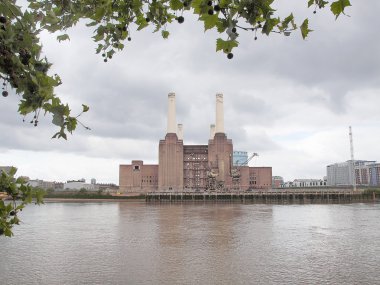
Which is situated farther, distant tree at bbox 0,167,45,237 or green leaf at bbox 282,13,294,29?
distant tree at bbox 0,167,45,237

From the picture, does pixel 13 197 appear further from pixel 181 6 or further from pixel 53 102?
pixel 181 6

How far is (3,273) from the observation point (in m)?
17.2

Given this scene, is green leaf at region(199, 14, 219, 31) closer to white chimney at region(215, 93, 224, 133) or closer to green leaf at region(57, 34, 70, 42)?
green leaf at region(57, 34, 70, 42)

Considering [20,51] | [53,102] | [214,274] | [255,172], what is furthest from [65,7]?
[255,172]

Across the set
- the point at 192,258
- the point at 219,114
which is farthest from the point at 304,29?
the point at 219,114

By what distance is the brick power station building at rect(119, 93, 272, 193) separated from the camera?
145m

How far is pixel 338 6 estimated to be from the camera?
3.55 meters

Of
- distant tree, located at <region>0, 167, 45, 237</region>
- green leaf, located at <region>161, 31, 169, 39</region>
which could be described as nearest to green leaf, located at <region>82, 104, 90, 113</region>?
distant tree, located at <region>0, 167, 45, 237</region>

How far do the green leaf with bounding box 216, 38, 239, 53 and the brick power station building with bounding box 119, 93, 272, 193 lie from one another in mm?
133193

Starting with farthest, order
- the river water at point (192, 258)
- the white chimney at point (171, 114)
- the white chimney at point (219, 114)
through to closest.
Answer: the white chimney at point (219, 114) < the white chimney at point (171, 114) < the river water at point (192, 258)

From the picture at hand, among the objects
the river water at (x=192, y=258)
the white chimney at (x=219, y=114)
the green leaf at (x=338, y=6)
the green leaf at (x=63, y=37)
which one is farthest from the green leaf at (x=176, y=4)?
the white chimney at (x=219, y=114)

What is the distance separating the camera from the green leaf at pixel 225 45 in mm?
3793

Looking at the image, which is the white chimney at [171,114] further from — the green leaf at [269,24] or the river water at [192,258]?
the green leaf at [269,24]

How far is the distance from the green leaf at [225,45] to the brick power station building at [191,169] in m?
133
